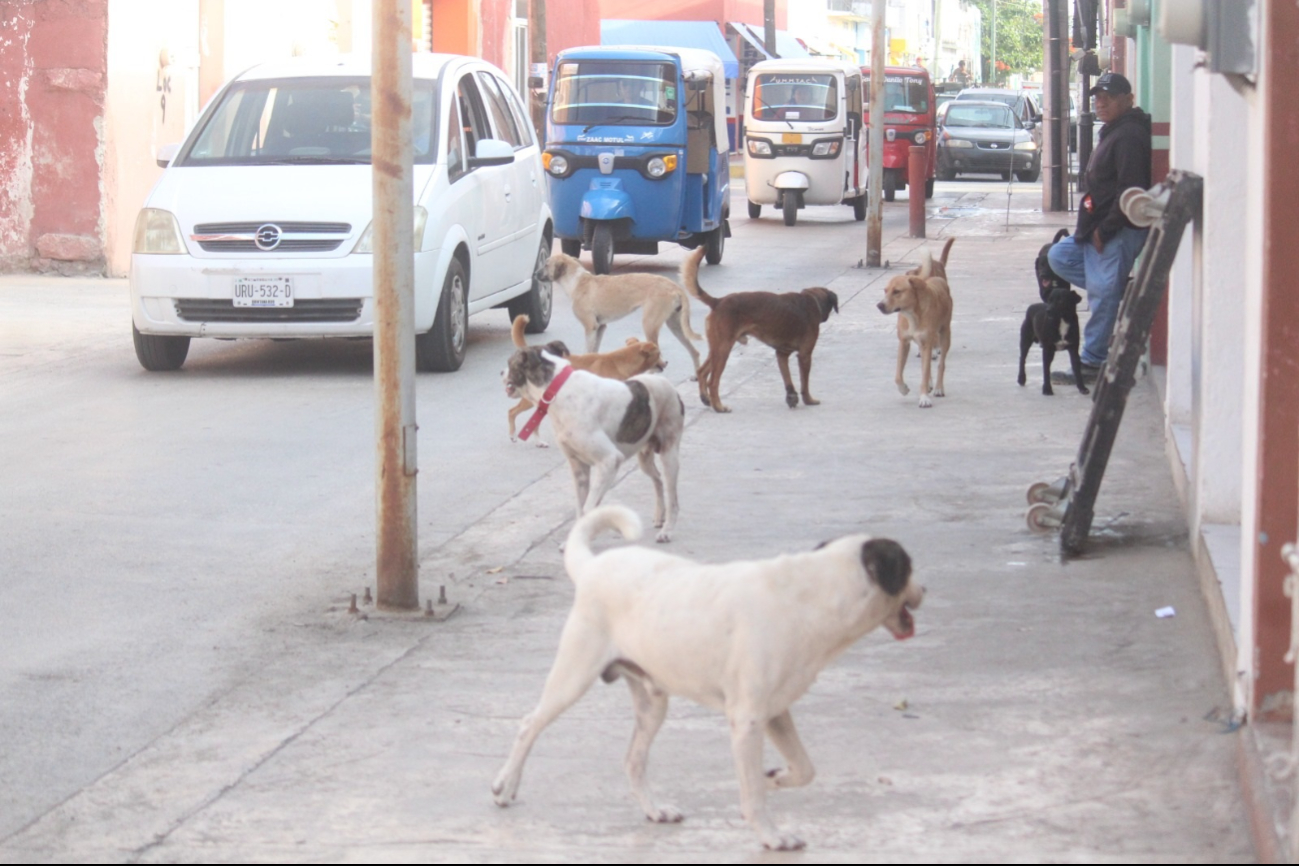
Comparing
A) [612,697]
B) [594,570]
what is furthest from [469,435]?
[594,570]

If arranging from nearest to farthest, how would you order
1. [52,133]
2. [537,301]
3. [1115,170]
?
[1115,170]
[537,301]
[52,133]

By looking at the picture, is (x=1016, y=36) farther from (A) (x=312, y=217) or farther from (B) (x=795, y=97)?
(A) (x=312, y=217)

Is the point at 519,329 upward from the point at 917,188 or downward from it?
downward

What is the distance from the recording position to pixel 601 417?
7000 mm

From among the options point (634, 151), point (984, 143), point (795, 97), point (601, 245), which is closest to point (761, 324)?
point (601, 245)

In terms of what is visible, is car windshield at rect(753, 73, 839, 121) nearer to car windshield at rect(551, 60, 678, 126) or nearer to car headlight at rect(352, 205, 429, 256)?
car windshield at rect(551, 60, 678, 126)

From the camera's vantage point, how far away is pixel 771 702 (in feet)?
12.5

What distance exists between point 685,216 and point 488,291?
6.37m

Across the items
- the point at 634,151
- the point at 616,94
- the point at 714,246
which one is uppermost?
the point at 616,94

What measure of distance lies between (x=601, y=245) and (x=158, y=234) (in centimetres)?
724

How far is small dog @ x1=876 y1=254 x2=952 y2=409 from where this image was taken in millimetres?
10344

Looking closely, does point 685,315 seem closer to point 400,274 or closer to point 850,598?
point 400,274

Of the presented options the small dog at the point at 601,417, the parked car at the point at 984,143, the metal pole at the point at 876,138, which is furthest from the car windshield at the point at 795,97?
the small dog at the point at 601,417

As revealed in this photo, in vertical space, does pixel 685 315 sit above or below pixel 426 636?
above
